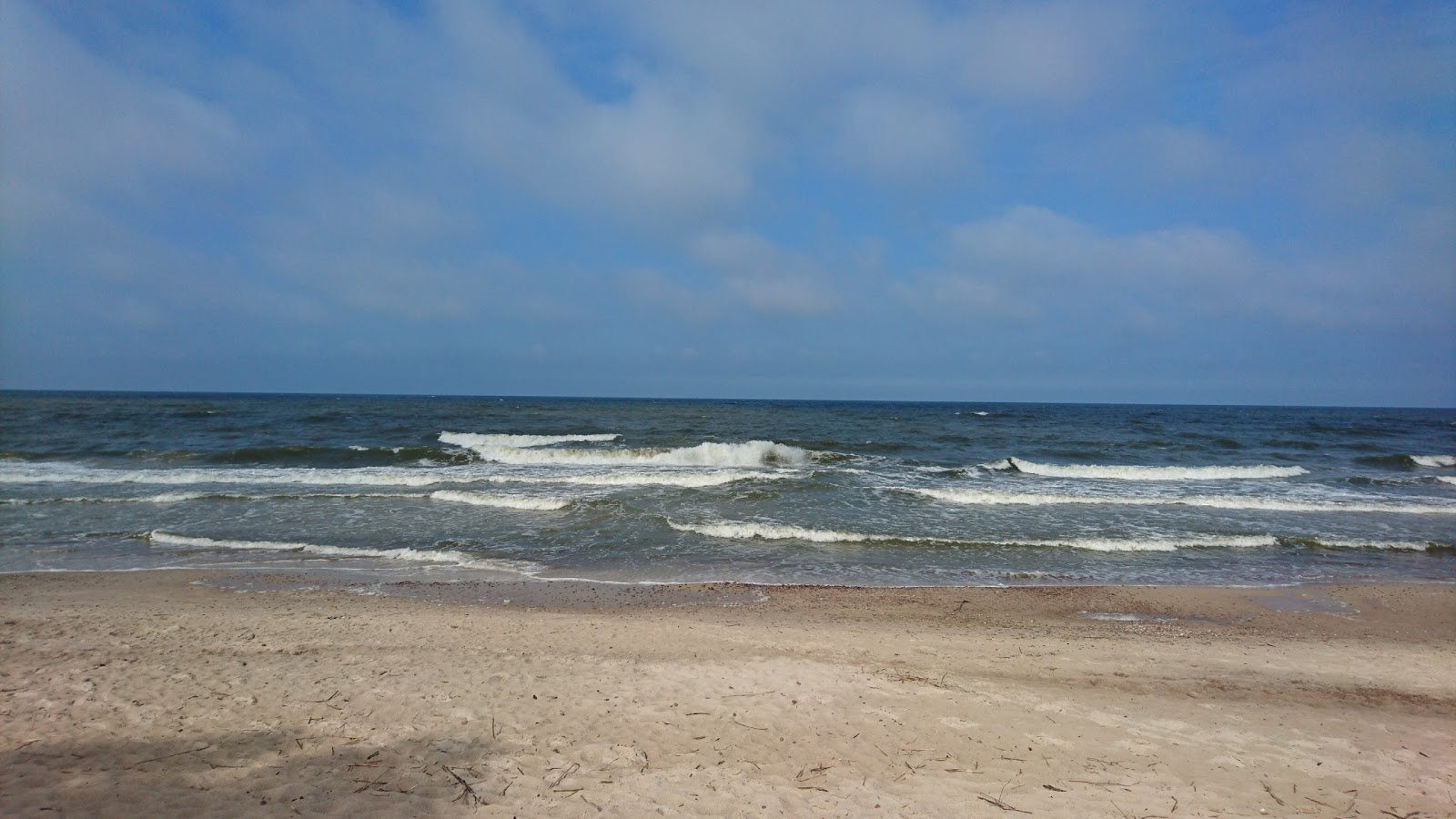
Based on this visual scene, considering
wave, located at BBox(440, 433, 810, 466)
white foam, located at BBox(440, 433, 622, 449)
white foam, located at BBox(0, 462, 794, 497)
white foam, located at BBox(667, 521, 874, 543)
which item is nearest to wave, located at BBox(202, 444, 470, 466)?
wave, located at BBox(440, 433, 810, 466)

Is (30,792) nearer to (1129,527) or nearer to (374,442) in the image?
(1129,527)

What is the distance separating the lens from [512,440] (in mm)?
37094

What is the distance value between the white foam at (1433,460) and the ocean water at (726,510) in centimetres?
33

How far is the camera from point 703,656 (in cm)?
729

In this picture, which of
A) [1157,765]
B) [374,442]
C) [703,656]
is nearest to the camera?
[1157,765]

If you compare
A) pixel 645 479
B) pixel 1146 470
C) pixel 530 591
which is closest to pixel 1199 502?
pixel 1146 470

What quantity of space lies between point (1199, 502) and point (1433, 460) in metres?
22.2

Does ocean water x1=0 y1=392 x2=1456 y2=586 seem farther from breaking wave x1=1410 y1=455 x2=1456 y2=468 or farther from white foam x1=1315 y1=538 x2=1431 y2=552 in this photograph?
breaking wave x1=1410 y1=455 x2=1456 y2=468

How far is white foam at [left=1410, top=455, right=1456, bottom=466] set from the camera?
30.4 meters

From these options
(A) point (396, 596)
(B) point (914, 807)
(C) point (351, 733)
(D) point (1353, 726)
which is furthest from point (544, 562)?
(D) point (1353, 726)

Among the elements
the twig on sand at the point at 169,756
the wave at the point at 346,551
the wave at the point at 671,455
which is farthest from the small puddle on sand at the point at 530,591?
the wave at the point at 671,455

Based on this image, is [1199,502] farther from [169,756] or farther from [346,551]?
[169,756]

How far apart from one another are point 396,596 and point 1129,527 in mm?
15359

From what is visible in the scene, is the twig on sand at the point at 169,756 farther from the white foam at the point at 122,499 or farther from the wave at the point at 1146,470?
the wave at the point at 1146,470
